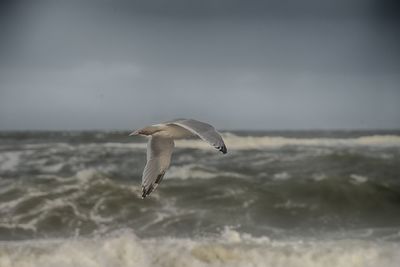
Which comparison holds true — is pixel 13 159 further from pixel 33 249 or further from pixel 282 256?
pixel 282 256

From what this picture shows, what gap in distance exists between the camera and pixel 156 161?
11.6 ft

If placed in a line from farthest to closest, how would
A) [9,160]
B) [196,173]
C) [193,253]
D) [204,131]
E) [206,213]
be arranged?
[9,160], [196,173], [206,213], [193,253], [204,131]

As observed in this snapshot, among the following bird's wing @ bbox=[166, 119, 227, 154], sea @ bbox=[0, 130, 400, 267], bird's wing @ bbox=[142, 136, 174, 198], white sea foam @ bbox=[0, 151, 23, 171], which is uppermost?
bird's wing @ bbox=[166, 119, 227, 154]

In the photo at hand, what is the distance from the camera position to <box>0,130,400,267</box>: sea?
598 centimetres

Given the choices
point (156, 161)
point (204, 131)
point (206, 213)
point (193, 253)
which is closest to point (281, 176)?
point (206, 213)

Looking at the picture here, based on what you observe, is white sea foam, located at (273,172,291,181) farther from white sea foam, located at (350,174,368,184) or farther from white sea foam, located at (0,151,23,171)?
white sea foam, located at (0,151,23,171)

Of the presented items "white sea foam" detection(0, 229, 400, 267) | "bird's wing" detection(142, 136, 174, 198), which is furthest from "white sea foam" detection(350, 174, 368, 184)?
"bird's wing" detection(142, 136, 174, 198)

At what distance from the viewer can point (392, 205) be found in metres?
8.94

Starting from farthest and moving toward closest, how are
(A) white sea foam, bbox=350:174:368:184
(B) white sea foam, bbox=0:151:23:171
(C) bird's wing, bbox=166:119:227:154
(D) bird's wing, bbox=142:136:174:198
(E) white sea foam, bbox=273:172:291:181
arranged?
(B) white sea foam, bbox=0:151:23:171, (E) white sea foam, bbox=273:172:291:181, (A) white sea foam, bbox=350:174:368:184, (D) bird's wing, bbox=142:136:174:198, (C) bird's wing, bbox=166:119:227:154

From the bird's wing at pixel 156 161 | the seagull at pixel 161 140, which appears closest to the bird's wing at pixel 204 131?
the seagull at pixel 161 140

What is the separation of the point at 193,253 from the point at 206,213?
2126mm

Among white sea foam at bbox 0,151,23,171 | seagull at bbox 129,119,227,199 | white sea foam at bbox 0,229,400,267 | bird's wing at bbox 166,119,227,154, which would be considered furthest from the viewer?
white sea foam at bbox 0,151,23,171

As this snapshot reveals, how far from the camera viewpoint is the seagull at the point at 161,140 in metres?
3.22

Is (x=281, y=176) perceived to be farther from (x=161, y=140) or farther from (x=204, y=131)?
(x=204, y=131)
